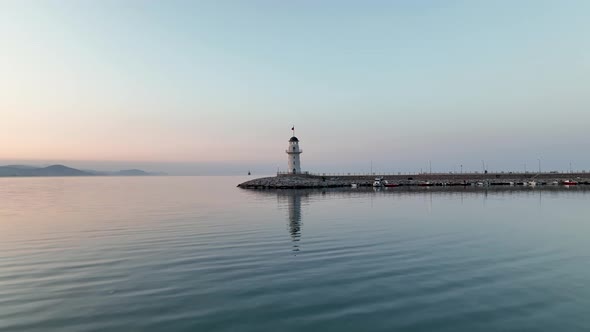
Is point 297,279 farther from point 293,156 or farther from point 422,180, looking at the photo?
point 422,180

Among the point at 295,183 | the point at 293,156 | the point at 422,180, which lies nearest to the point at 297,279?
the point at 295,183

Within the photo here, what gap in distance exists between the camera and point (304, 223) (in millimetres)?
34594

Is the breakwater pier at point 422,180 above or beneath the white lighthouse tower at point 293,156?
beneath

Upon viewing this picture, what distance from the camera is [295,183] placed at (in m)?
103

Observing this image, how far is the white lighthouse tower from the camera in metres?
107

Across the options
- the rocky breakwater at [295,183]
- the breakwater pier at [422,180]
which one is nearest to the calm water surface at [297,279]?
the rocky breakwater at [295,183]

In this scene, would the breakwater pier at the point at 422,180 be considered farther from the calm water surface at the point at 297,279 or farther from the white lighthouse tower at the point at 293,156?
the calm water surface at the point at 297,279

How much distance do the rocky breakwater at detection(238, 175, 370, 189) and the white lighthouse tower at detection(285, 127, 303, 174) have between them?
10.3 ft

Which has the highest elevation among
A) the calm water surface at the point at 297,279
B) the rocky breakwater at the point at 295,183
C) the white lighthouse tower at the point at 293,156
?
the white lighthouse tower at the point at 293,156

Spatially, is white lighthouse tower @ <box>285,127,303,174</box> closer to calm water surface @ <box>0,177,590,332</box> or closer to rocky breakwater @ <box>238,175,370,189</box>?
rocky breakwater @ <box>238,175,370,189</box>

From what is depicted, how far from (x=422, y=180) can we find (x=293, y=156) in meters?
42.9

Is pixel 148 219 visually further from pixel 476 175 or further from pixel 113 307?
pixel 476 175

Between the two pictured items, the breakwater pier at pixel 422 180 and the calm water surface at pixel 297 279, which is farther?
the breakwater pier at pixel 422 180

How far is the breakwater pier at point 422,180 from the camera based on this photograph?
106 m
